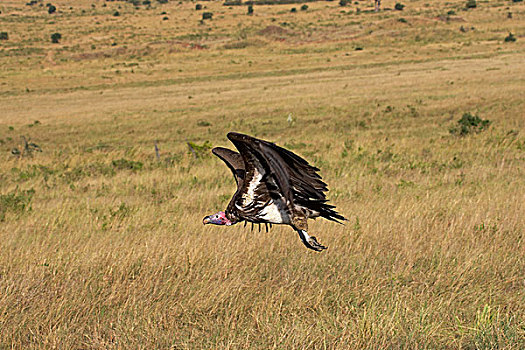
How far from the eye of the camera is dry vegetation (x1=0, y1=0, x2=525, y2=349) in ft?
12.2

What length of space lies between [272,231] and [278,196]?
2484mm

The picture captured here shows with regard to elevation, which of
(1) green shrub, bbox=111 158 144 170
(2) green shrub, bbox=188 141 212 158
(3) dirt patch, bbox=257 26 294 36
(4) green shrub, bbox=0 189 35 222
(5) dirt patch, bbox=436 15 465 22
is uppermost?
(5) dirt patch, bbox=436 15 465 22

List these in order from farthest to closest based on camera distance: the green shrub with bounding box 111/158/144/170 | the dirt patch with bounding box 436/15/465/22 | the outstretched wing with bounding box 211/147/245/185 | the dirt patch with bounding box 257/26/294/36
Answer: the dirt patch with bounding box 436/15/465/22
the dirt patch with bounding box 257/26/294/36
the green shrub with bounding box 111/158/144/170
the outstretched wing with bounding box 211/147/245/185

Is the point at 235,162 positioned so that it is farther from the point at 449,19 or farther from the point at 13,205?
the point at 449,19

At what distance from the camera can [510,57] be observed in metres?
39.1

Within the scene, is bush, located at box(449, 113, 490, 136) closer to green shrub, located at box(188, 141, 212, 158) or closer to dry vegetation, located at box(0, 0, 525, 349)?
dry vegetation, located at box(0, 0, 525, 349)

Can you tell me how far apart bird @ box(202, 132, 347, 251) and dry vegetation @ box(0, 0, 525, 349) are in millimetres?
1021

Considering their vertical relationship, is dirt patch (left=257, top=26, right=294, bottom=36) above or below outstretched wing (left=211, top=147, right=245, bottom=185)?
below

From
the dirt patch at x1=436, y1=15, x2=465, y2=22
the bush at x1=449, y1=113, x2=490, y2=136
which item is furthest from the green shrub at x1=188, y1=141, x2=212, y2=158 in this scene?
the dirt patch at x1=436, y1=15, x2=465, y2=22

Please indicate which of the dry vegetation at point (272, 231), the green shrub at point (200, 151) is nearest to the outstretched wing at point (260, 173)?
the dry vegetation at point (272, 231)

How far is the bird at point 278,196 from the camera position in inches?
104

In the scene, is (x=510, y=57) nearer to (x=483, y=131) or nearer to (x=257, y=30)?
(x=483, y=131)

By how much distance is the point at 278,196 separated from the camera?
287 centimetres

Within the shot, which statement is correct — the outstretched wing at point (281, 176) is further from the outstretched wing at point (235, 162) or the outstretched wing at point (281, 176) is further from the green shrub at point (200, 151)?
the green shrub at point (200, 151)
